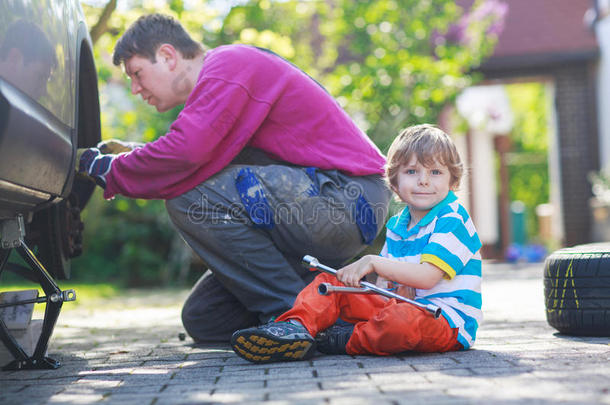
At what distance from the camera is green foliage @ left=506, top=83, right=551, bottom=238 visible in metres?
25.9

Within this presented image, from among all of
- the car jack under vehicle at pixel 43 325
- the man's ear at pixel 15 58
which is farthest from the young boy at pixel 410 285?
the man's ear at pixel 15 58

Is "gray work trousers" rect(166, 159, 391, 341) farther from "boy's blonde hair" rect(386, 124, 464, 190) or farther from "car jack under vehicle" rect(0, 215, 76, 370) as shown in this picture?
"car jack under vehicle" rect(0, 215, 76, 370)

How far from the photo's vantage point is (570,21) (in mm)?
14375

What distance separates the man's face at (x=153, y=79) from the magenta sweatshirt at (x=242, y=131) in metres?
0.23

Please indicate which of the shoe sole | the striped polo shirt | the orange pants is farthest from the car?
the striped polo shirt

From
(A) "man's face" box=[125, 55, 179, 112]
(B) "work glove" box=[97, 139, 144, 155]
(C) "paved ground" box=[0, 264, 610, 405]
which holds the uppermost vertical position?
(A) "man's face" box=[125, 55, 179, 112]

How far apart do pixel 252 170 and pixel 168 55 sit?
677 millimetres

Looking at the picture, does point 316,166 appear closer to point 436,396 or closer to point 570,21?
point 436,396

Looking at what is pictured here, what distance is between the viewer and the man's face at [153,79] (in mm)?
3475

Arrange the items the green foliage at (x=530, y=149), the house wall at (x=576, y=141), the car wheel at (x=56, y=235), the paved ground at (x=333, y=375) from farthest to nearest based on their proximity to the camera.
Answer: the green foliage at (x=530, y=149) → the house wall at (x=576, y=141) → the car wheel at (x=56, y=235) → the paved ground at (x=333, y=375)

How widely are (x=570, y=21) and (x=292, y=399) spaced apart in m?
13.9

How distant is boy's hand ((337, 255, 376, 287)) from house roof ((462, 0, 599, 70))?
11.4m

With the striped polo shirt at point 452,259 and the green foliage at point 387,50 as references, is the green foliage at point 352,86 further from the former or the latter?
the striped polo shirt at point 452,259

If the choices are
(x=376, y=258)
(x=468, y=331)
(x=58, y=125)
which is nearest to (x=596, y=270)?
(x=468, y=331)
